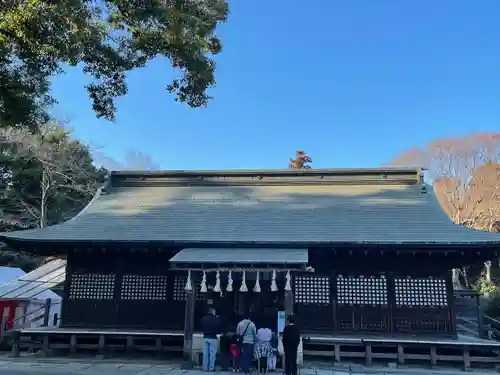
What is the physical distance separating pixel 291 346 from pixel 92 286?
22.3 ft

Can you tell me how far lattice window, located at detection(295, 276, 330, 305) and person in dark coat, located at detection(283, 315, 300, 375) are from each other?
2779mm

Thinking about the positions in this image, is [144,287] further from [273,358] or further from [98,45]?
[98,45]

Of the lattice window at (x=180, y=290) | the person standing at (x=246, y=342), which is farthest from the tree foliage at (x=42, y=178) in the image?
the person standing at (x=246, y=342)

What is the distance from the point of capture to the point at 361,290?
11.4 m

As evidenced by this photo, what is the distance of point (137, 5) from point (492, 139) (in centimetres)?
2579

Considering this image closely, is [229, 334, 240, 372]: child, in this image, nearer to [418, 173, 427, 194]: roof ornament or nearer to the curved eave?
the curved eave

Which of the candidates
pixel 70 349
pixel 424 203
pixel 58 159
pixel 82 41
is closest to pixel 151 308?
pixel 70 349

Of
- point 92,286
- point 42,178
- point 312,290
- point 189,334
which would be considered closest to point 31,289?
point 92,286

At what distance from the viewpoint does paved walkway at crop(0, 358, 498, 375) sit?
920 cm

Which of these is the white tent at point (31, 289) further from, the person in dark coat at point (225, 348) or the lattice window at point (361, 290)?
the lattice window at point (361, 290)

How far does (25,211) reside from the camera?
25516mm

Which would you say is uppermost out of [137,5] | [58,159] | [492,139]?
[492,139]

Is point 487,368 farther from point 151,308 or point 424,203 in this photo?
point 151,308

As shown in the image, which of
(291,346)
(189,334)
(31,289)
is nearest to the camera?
(291,346)
